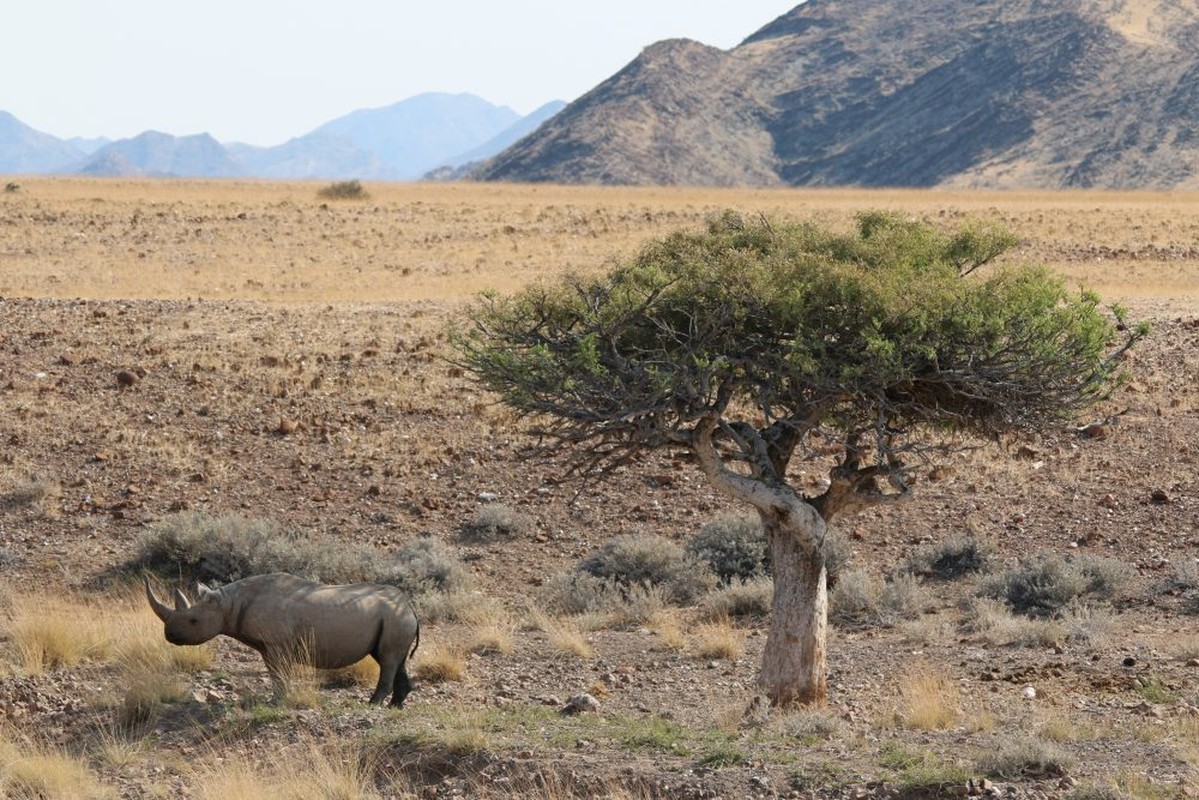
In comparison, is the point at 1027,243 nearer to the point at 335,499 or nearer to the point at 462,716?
the point at 335,499

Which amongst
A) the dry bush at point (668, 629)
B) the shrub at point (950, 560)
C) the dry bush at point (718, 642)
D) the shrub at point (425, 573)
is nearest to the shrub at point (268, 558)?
the shrub at point (425, 573)

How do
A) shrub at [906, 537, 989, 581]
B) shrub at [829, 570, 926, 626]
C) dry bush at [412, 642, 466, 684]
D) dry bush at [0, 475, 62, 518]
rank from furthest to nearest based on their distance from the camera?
1. dry bush at [0, 475, 62, 518]
2. shrub at [906, 537, 989, 581]
3. shrub at [829, 570, 926, 626]
4. dry bush at [412, 642, 466, 684]

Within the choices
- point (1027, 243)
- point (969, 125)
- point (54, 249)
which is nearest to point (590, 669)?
point (54, 249)

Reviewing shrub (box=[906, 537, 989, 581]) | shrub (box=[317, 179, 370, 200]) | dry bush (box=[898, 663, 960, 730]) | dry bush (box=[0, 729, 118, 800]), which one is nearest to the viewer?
dry bush (box=[0, 729, 118, 800])

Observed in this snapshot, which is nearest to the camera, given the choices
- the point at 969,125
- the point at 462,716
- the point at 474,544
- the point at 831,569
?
the point at 462,716

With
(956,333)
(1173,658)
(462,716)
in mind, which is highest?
(956,333)

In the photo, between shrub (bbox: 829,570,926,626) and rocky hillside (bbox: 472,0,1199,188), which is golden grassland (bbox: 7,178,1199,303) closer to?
shrub (bbox: 829,570,926,626)

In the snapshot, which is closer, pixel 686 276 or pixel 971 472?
pixel 686 276

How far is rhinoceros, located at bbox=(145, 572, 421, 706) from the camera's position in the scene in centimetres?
1137

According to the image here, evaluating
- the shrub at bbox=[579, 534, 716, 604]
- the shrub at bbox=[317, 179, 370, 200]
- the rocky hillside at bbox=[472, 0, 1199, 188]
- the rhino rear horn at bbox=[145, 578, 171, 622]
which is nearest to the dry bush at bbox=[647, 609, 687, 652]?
the shrub at bbox=[579, 534, 716, 604]

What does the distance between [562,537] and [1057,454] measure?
21.9 feet

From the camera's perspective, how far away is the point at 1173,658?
12.8 metres

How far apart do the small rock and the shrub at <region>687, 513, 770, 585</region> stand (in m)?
4.53

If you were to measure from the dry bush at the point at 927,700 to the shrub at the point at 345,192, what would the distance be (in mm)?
52127
